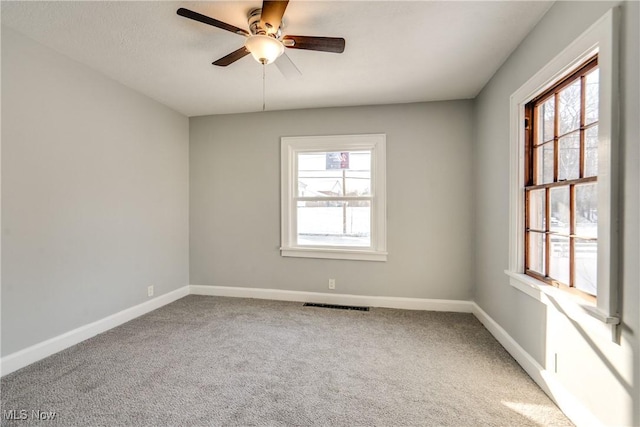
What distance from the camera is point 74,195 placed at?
8.08ft

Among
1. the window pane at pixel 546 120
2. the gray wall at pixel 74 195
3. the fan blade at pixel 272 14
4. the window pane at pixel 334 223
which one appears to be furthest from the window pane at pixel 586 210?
the gray wall at pixel 74 195

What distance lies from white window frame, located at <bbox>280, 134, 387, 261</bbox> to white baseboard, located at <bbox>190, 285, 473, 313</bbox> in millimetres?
484

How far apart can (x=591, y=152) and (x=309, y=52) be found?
198 cm

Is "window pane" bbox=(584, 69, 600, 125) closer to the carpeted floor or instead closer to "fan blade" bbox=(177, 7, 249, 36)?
the carpeted floor

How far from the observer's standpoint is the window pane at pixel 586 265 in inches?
59.6

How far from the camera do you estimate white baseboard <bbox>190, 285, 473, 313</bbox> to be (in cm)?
331

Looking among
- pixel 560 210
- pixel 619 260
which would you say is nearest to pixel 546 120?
pixel 560 210

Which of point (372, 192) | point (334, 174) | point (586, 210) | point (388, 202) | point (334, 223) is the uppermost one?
point (334, 174)

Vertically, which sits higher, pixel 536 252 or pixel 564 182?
pixel 564 182

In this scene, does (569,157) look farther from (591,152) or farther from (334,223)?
(334,223)

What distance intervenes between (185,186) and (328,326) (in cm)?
262

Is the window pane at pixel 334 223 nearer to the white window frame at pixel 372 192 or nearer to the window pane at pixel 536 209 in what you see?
the white window frame at pixel 372 192

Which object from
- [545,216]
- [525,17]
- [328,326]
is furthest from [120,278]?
[525,17]

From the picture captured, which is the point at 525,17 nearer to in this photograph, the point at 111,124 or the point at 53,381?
the point at 111,124
